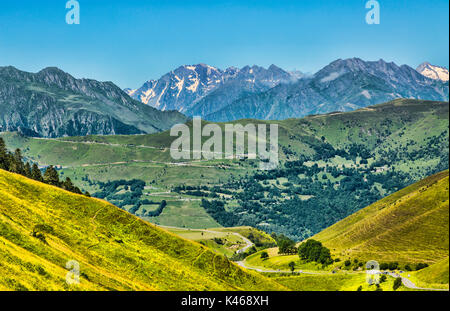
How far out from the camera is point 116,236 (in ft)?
295

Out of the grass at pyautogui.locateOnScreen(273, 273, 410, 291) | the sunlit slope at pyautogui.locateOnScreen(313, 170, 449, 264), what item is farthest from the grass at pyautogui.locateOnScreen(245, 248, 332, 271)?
the grass at pyautogui.locateOnScreen(273, 273, 410, 291)

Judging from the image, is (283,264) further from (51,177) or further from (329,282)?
(51,177)

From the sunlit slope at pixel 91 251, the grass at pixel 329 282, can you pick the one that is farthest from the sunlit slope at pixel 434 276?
the sunlit slope at pixel 91 251

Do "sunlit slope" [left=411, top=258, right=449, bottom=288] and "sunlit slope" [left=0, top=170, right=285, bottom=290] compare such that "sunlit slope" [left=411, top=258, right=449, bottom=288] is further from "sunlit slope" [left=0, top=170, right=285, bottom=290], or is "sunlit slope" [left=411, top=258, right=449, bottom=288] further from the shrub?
"sunlit slope" [left=0, top=170, right=285, bottom=290]

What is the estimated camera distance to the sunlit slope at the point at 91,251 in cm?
5938

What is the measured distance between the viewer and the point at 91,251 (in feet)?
255

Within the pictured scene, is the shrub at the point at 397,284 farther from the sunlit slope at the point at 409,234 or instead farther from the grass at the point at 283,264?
the grass at the point at 283,264

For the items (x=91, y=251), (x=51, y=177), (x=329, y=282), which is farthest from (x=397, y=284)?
(x=51, y=177)

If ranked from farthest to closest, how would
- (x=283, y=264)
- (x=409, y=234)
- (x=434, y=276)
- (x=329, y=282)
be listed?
(x=283, y=264), (x=409, y=234), (x=329, y=282), (x=434, y=276)

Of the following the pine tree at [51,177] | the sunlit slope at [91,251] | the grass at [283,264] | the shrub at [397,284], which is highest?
the pine tree at [51,177]
